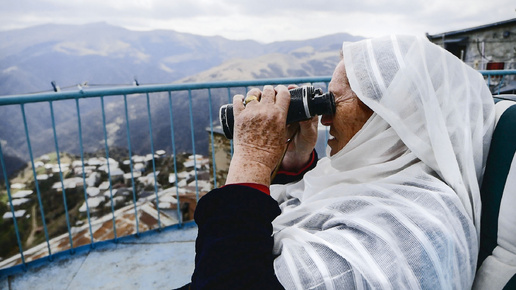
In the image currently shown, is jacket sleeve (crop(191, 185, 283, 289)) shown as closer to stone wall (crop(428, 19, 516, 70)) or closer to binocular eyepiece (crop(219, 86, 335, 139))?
binocular eyepiece (crop(219, 86, 335, 139))

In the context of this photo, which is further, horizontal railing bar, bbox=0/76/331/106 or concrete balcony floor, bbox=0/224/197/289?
concrete balcony floor, bbox=0/224/197/289

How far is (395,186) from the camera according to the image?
2.96ft

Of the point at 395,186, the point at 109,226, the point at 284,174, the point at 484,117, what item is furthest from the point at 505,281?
the point at 109,226

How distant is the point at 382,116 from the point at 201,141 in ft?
170

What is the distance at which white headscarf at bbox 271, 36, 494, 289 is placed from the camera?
→ 0.77m

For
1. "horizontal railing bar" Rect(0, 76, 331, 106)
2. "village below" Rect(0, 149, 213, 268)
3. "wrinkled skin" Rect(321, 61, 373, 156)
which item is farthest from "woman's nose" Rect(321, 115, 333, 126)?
"village below" Rect(0, 149, 213, 268)

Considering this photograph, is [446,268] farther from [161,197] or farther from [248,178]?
[161,197]

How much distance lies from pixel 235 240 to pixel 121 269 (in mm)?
1804

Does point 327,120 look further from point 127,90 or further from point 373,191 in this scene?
point 127,90

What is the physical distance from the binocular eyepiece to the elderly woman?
0.04 m

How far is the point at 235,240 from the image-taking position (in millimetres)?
843

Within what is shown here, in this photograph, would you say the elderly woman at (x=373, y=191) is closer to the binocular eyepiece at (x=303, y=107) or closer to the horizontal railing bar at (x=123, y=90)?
the binocular eyepiece at (x=303, y=107)

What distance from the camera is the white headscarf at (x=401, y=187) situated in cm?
77

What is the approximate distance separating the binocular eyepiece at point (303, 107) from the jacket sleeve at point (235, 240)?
27 cm
